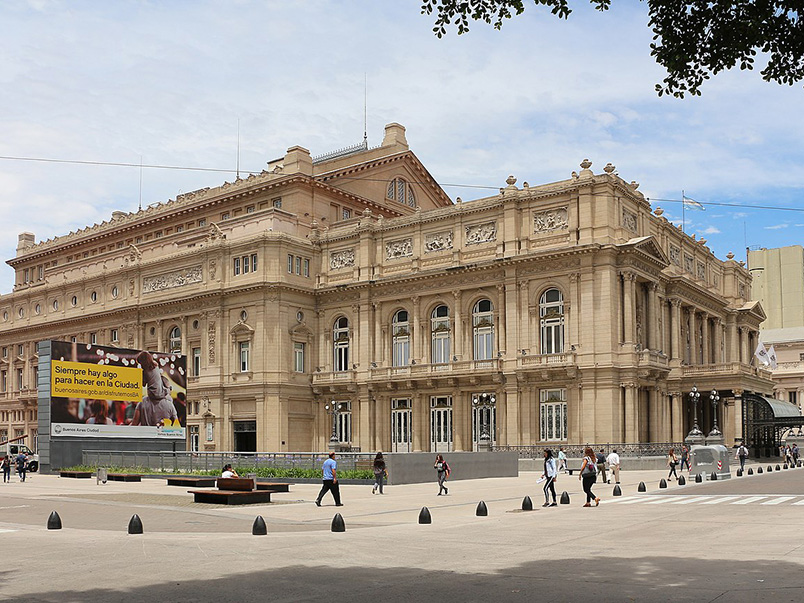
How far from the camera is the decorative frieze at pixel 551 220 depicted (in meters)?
60.3

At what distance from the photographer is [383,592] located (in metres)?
13.7

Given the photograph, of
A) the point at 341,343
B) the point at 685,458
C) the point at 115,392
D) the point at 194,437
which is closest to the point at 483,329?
the point at 341,343

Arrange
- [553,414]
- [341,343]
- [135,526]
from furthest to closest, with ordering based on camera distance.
A: [341,343]
[553,414]
[135,526]

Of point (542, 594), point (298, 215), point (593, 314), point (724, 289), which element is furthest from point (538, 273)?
point (542, 594)

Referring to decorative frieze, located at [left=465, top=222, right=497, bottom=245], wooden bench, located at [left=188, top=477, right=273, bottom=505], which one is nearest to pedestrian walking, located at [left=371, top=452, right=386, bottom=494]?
wooden bench, located at [left=188, top=477, right=273, bottom=505]

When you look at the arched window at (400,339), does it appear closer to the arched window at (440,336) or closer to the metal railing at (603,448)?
the arched window at (440,336)

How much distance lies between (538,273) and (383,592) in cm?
4831

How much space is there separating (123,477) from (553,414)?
26588 mm

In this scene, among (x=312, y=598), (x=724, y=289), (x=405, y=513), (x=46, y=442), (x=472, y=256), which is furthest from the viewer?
(x=724, y=289)

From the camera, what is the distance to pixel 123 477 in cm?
4772

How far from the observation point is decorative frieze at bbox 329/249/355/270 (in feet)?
232

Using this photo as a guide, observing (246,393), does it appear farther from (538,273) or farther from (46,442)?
(538,273)

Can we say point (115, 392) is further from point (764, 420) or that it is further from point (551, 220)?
point (764, 420)

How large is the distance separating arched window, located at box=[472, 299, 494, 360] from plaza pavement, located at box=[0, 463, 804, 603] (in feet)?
101
